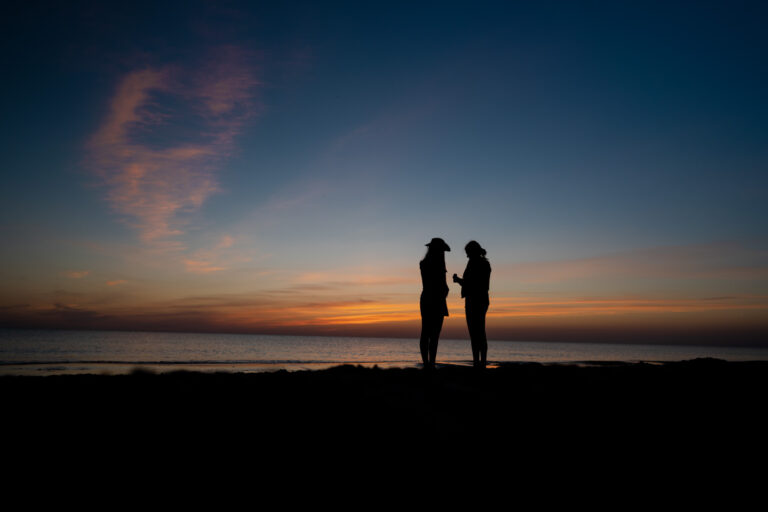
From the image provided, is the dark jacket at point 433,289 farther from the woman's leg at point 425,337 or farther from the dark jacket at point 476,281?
the dark jacket at point 476,281

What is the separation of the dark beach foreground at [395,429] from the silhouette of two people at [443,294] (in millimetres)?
1767

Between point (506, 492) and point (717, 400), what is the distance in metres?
4.88

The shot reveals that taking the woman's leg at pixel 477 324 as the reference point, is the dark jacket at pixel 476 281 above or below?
above

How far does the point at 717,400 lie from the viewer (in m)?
5.70

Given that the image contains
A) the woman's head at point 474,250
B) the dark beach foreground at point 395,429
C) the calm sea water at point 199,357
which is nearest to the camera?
the dark beach foreground at point 395,429

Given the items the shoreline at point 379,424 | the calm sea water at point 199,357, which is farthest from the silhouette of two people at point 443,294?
the calm sea water at point 199,357

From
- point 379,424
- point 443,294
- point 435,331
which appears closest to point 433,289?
point 443,294

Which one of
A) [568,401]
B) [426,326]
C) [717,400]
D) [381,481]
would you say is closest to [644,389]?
[717,400]

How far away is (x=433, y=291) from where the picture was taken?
8.02 m

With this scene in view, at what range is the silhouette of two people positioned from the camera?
802 centimetres

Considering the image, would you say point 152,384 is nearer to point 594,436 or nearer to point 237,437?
point 237,437

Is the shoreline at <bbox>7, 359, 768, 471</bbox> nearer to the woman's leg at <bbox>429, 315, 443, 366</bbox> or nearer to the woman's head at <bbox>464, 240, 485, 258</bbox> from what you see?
the woman's leg at <bbox>429, 315, 443, 366</bbox>

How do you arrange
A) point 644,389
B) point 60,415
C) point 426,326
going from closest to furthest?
point 60,415 → point 644,389 → point 426,326

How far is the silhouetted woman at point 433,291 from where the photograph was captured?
Answer: 802 centimetres
